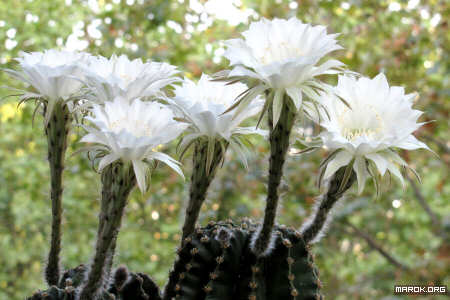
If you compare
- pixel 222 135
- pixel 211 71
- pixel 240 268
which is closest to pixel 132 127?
pixel 222 135

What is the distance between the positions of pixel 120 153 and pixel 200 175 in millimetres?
146

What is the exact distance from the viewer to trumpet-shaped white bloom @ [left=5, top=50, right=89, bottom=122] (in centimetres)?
68

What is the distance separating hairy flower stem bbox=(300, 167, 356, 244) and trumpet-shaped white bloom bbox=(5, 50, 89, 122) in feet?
1.18

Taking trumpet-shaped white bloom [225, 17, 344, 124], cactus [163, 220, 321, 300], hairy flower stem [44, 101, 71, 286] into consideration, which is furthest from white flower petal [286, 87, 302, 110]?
hairy flower stem [44, 101, 71, 286]

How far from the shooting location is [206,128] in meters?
0.68

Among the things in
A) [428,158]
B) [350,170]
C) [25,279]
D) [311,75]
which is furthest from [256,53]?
[25,279]

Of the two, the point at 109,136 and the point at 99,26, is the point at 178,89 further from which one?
the point at 99,26

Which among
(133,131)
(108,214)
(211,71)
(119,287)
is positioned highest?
(211,71)

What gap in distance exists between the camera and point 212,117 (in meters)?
0.66

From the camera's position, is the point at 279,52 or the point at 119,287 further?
the point at 119,287

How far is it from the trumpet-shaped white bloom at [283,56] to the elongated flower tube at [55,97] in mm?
221

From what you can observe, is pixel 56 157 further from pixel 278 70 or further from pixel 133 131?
pixel 278 70

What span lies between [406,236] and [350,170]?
3023 mm

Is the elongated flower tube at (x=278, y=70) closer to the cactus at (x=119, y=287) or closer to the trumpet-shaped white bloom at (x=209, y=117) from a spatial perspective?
the trumpet-shaped white bloom at (x=209, y=117)
